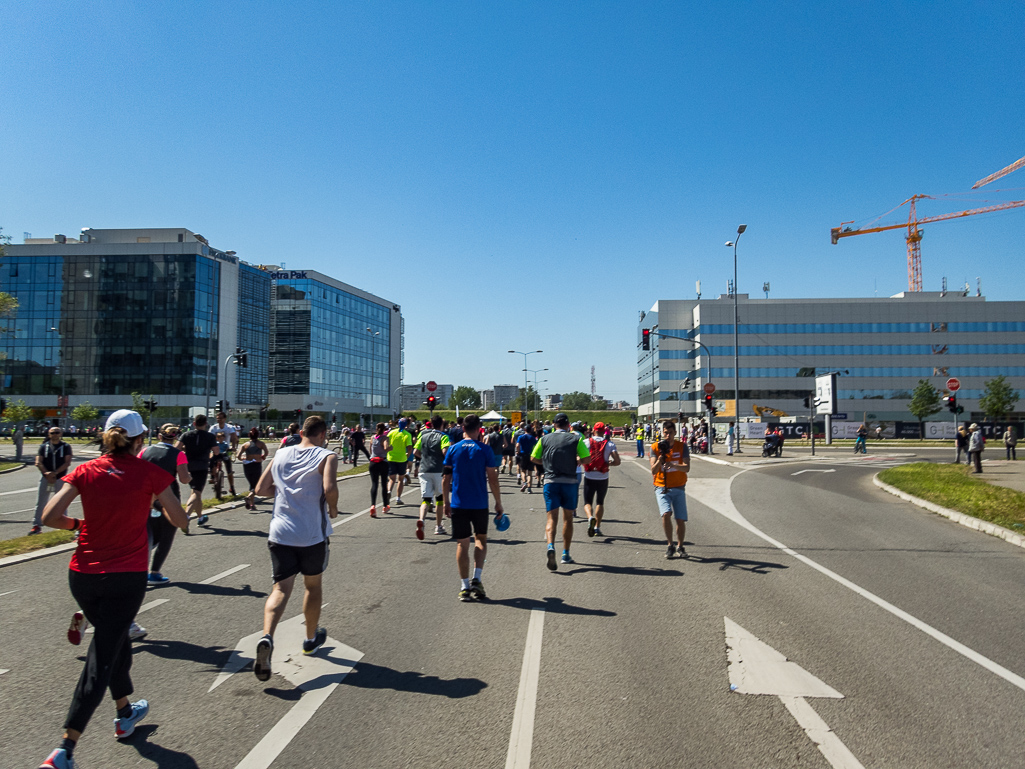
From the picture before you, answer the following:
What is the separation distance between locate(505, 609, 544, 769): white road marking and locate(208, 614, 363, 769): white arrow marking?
1262mm

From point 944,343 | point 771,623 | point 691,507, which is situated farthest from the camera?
point 944,343

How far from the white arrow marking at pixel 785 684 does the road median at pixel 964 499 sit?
7.59 meters

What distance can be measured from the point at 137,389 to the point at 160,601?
80144 mm

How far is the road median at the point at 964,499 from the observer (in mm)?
11250

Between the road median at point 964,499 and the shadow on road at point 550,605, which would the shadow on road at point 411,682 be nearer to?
the shadow on road at point 550,605

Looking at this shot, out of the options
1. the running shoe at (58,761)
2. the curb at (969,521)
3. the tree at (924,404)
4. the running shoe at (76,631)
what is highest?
the tree at (924,404)

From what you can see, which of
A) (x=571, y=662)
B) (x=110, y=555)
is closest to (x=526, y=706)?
(x=571, y=662)

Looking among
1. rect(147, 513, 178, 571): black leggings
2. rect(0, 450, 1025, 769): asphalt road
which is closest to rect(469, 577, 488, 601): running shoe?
rect(0, 450, 1025, 769): asphalt road

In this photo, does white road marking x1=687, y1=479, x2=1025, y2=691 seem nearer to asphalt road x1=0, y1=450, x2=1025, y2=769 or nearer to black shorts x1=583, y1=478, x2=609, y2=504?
asphalt road x1=0, y1=450, x2=1025, y2=769

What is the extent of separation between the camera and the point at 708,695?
4348mm

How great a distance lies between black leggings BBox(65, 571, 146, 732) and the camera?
349cm

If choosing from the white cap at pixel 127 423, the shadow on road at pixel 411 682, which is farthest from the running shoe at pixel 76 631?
the shadow on road at pixel 411 682

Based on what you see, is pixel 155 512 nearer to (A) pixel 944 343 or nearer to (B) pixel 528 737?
(B) pixel 528 737

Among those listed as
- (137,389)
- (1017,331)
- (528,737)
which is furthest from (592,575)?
(1017,331)
